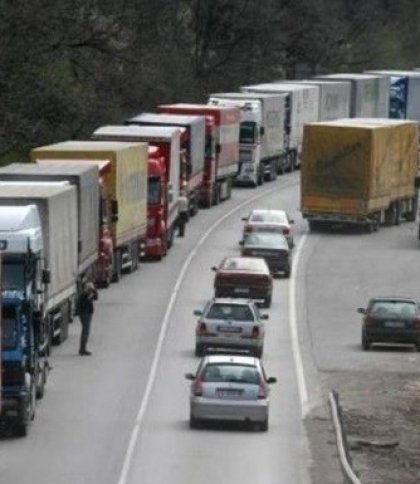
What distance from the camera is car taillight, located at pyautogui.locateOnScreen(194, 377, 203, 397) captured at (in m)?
38.1

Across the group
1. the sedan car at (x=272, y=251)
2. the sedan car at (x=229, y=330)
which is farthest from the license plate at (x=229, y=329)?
the sedan car at (x=272, y=251)

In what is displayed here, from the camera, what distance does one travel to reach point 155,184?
66.1 m

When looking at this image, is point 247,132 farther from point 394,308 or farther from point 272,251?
point 394,308

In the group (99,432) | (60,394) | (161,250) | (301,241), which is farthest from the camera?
(301,241)

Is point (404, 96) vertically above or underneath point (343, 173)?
underneath

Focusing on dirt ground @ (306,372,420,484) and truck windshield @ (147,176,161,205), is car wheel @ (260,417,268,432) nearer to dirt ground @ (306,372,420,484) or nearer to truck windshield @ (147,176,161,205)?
dirt ground @ (306,372,420,484)

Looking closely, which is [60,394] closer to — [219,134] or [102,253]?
[102,253]

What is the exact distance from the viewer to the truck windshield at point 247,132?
89.8 metres

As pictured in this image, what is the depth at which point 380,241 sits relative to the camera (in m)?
75.1

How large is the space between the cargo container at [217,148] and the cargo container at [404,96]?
3190cm

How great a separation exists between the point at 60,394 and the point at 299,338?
11.3 metres

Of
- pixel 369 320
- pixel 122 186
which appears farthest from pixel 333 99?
pixel 369 320

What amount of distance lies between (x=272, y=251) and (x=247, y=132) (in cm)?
2663

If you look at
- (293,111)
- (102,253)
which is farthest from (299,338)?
(293,111)
